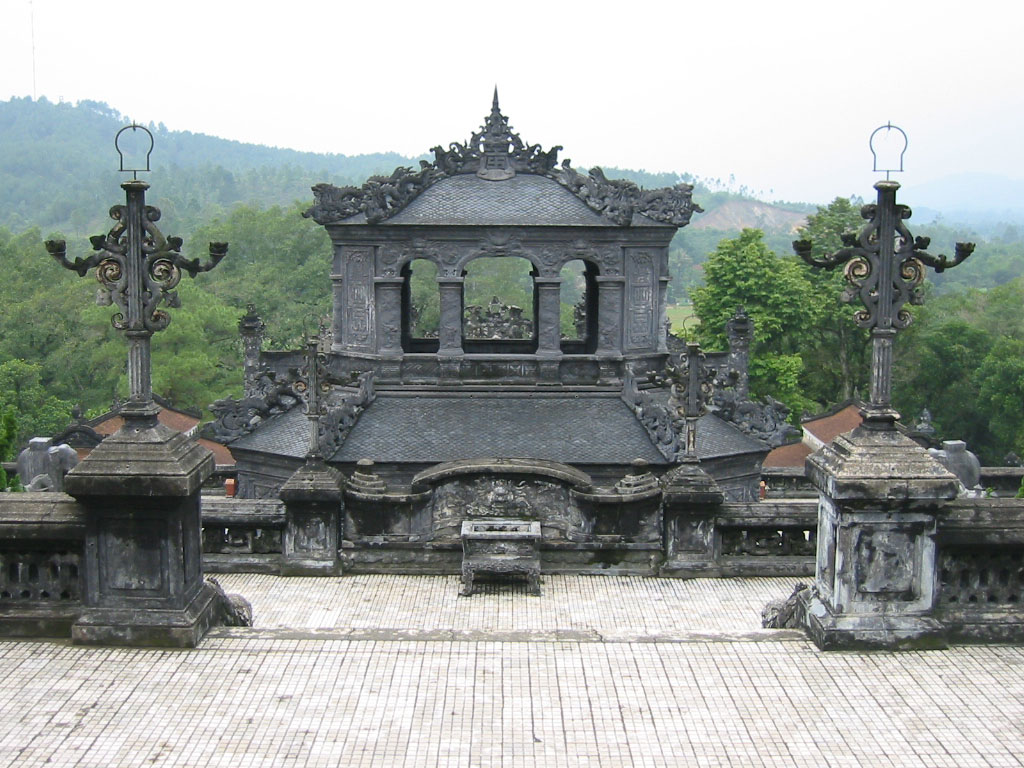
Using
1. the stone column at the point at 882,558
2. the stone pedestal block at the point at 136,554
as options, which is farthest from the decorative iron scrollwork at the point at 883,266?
the stone pedestal block at the point at 136,554

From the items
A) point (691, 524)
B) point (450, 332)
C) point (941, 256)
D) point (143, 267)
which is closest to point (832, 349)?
point (450, 332)

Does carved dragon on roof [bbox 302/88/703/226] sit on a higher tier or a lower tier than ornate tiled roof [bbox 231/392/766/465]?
higher

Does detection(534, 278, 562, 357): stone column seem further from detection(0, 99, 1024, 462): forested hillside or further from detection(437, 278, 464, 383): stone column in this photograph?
detection(0, 99, 1024, 462): forested hillside

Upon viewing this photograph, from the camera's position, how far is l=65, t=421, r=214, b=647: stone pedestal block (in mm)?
8898

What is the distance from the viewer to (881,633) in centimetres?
907

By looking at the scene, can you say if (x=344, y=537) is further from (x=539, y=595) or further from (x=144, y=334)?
(x=144, y=334)

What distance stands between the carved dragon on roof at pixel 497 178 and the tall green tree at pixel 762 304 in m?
22.5

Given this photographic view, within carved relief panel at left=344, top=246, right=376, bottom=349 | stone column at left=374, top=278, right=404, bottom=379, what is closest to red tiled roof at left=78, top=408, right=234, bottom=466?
carved relief panel at left=344, top=246, right=376, bottom=349

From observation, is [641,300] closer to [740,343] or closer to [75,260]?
[740,343]

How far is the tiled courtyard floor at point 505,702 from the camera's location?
7387mm

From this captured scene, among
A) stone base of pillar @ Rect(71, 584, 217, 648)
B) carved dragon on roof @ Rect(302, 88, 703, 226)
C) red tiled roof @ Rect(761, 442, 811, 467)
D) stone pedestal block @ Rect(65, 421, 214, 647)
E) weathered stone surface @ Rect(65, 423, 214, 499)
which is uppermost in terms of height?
carved dragon on roof @ Rect(302, 88, 703, 226)

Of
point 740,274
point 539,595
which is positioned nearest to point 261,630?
point 539,595

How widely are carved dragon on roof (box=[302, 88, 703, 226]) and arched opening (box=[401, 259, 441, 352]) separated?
166cm

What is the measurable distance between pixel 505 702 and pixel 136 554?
10.4 ft
